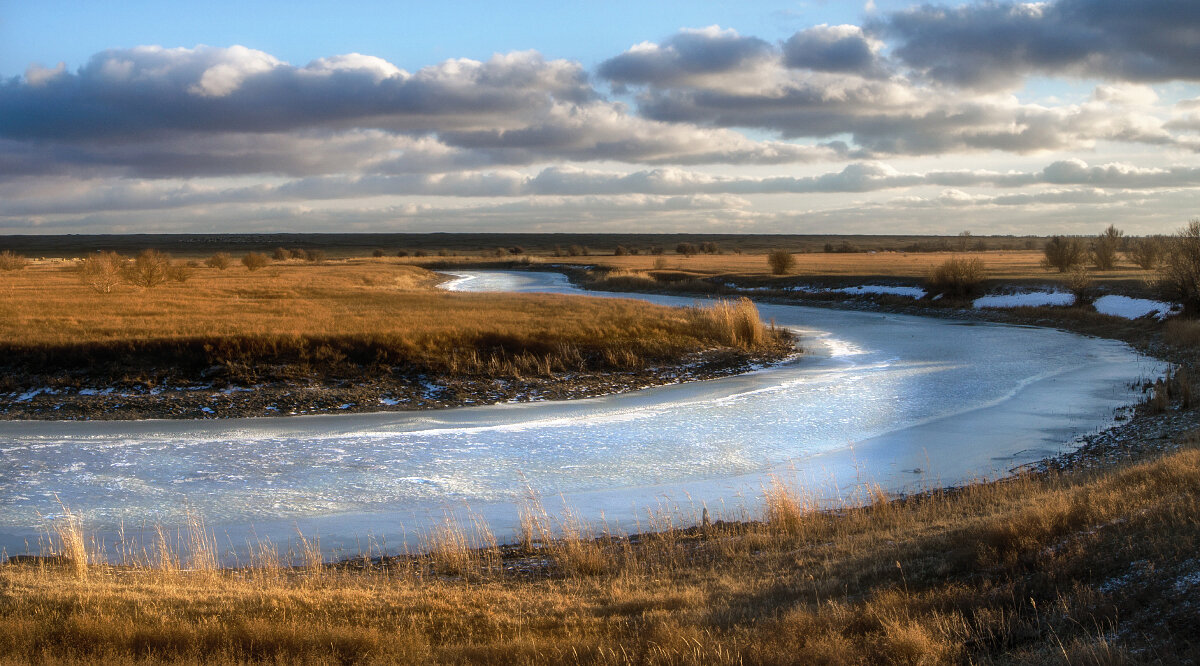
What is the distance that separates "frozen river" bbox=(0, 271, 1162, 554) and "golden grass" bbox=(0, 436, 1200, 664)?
255cm

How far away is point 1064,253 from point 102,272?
57.6 m

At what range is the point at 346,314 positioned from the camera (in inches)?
1241

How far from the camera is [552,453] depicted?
16.0 metres

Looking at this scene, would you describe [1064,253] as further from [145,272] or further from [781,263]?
[145,272]

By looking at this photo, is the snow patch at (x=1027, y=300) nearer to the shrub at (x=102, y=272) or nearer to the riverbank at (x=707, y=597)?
the riverbank at (x=707, y=597)

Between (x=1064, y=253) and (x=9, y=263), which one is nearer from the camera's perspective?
(x=1064, y=253)

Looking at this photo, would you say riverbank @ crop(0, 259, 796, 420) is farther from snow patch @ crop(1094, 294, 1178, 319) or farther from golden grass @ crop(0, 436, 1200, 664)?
snow patch @ crop(1094, 294, 1178, 319)

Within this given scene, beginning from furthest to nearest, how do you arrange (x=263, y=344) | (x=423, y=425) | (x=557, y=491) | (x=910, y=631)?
(x=263, y=344), (x=423, y=425), (x=557, y=491), (x=910, y=631)

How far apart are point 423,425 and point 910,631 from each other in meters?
14.5

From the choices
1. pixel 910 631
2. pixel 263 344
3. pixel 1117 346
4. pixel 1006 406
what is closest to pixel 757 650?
pixel 910 631

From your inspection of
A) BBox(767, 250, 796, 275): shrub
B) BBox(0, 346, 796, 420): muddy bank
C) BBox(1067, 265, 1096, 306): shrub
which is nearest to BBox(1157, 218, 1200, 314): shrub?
BBox(1067, 265, 1096, 306): shrub

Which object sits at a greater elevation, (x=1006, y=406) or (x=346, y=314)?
(x=346, y=314)

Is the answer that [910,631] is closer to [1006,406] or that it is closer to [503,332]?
[1006,406]

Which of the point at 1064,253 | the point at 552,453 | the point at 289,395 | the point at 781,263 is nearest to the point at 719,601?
the point at 552,453
